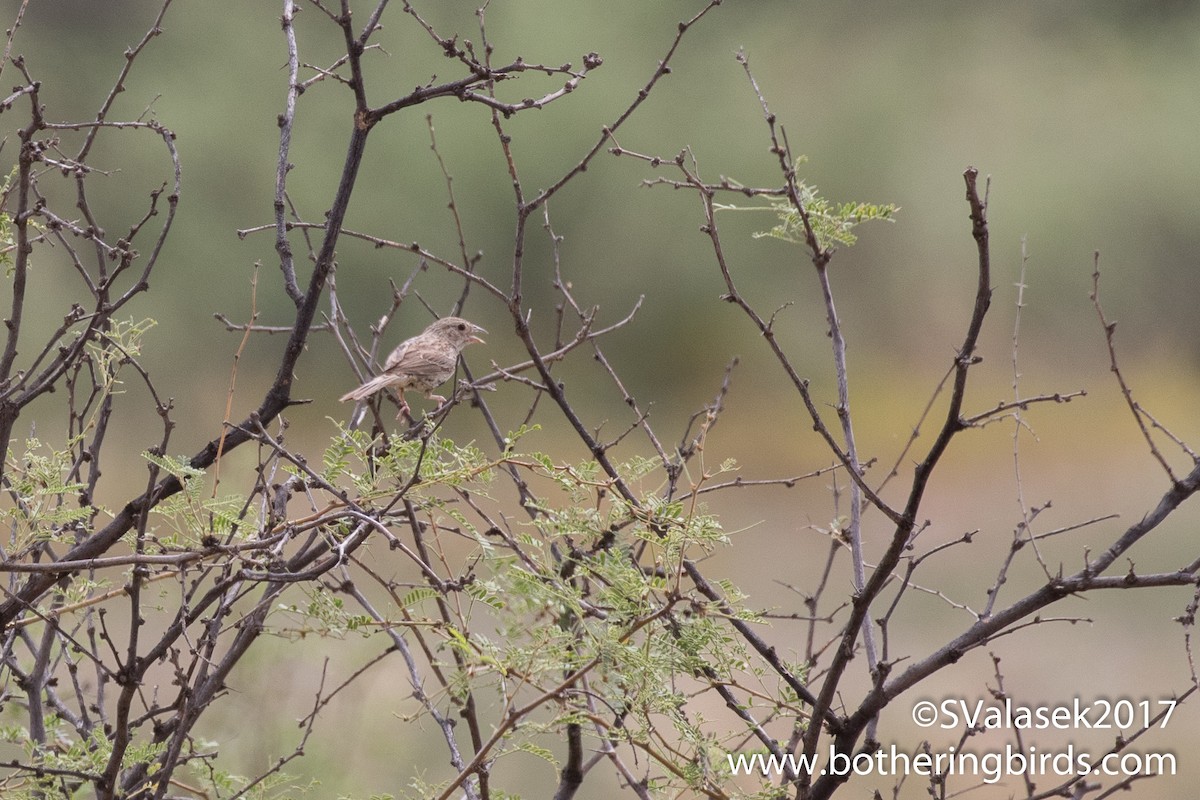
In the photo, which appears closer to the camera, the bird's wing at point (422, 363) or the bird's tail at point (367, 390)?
the bird's tail at point (367, 390)

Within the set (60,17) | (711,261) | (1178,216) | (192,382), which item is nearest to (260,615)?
(192,382)

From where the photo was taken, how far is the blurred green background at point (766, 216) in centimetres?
527

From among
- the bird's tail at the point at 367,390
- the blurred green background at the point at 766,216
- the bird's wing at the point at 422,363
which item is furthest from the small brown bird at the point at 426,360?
the blurred green background at the point at 766,216

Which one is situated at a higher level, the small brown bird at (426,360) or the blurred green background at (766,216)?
the blurred green background at (766,216)

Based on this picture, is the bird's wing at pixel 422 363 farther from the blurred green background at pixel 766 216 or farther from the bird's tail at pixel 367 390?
the blurred green background at pixel 766 216

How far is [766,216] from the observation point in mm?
5992

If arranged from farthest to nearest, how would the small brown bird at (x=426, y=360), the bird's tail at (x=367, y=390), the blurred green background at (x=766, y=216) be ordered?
the blurred green background at (x=766, y=216), the small brown bird at (x=426, y=360), the bird's tail at (x=367, y=390)

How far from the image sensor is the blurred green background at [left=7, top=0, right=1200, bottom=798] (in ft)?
17.3

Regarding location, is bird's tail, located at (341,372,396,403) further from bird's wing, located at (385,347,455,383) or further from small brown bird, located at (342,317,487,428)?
bird's wing, located at (385,347,455,383)

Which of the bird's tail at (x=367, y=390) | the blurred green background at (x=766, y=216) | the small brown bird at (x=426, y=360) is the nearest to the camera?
the bird's tail at (x=367, y=390)

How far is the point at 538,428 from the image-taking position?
4.54 feet

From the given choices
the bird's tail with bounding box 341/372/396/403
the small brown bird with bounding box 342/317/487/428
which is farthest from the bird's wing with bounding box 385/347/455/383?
the bird's tail with bounding box 341/372/396/403

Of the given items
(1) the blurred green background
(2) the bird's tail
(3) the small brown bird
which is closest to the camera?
(2) the bird's tail

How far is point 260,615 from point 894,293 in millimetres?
4622
